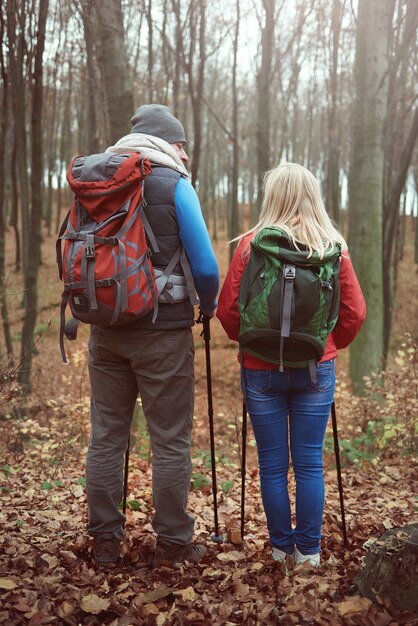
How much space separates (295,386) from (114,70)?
4.22 meters

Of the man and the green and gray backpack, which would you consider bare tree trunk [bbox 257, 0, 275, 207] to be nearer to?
the man

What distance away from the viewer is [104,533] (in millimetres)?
3252

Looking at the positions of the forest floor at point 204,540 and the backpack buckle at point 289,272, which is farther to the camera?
the backpack buckle at point 289,272

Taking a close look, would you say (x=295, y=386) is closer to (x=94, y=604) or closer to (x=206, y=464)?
(x=94, y=604)

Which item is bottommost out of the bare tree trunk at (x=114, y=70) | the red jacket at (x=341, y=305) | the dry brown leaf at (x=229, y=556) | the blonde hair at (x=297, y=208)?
the dry brown leaf at (x=229, y=556)

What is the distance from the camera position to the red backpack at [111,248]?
2.84 metres

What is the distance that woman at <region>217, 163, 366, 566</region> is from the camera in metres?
3.01

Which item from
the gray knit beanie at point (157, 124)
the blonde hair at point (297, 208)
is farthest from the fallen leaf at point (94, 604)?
the gray knit beanie at point (157, 124)

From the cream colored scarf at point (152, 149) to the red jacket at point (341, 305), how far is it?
1.85ft

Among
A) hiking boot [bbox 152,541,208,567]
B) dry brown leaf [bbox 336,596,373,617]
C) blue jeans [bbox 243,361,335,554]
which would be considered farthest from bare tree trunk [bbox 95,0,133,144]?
dry brown leaf [bbox 336,596,373,617]

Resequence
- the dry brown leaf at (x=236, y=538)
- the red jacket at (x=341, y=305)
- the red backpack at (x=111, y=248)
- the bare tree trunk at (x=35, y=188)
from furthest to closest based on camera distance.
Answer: the bare tree trunk at (x=35, y=188), the dry brown leaf at (x=236, y=538), the red jacket at (x=341, y=305), the red backpack at (x=111, y=248)

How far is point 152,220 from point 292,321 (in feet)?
2.92

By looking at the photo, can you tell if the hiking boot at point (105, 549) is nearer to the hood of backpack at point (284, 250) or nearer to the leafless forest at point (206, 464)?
the leafless forest at point (206, 464)

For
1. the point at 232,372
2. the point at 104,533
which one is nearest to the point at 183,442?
the point at 104,533
